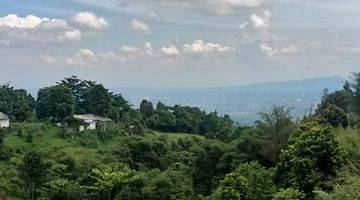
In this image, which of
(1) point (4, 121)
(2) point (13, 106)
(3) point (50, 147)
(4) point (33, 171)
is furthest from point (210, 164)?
(2) point (13, 106)

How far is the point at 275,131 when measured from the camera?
34562mm

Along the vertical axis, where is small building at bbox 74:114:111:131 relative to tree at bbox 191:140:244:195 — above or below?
above

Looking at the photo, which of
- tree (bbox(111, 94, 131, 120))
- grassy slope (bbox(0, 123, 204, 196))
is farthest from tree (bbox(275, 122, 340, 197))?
tree (bbox(111, 94, 131, 120))

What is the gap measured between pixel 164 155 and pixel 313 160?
1173 inches

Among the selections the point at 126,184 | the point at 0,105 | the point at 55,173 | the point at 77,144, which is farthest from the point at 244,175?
the point at 0,105

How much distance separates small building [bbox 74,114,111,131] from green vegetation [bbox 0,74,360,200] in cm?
124

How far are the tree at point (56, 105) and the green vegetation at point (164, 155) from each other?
5.0 inches

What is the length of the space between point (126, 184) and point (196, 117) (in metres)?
50.3

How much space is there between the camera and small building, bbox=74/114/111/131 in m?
66.6

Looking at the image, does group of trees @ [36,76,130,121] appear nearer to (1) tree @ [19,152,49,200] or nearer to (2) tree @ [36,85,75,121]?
(2) tree @ [36,85,75,121]

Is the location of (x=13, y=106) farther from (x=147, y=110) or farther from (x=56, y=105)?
(x=147, y=110)

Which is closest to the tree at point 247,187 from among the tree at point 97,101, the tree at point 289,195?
the tree at point 289,195

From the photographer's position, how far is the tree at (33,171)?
133 feet

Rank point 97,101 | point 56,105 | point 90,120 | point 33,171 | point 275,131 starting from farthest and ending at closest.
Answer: point 97,101 < point 90,120 < point 56,105 < point 33,171 < point 275,131
